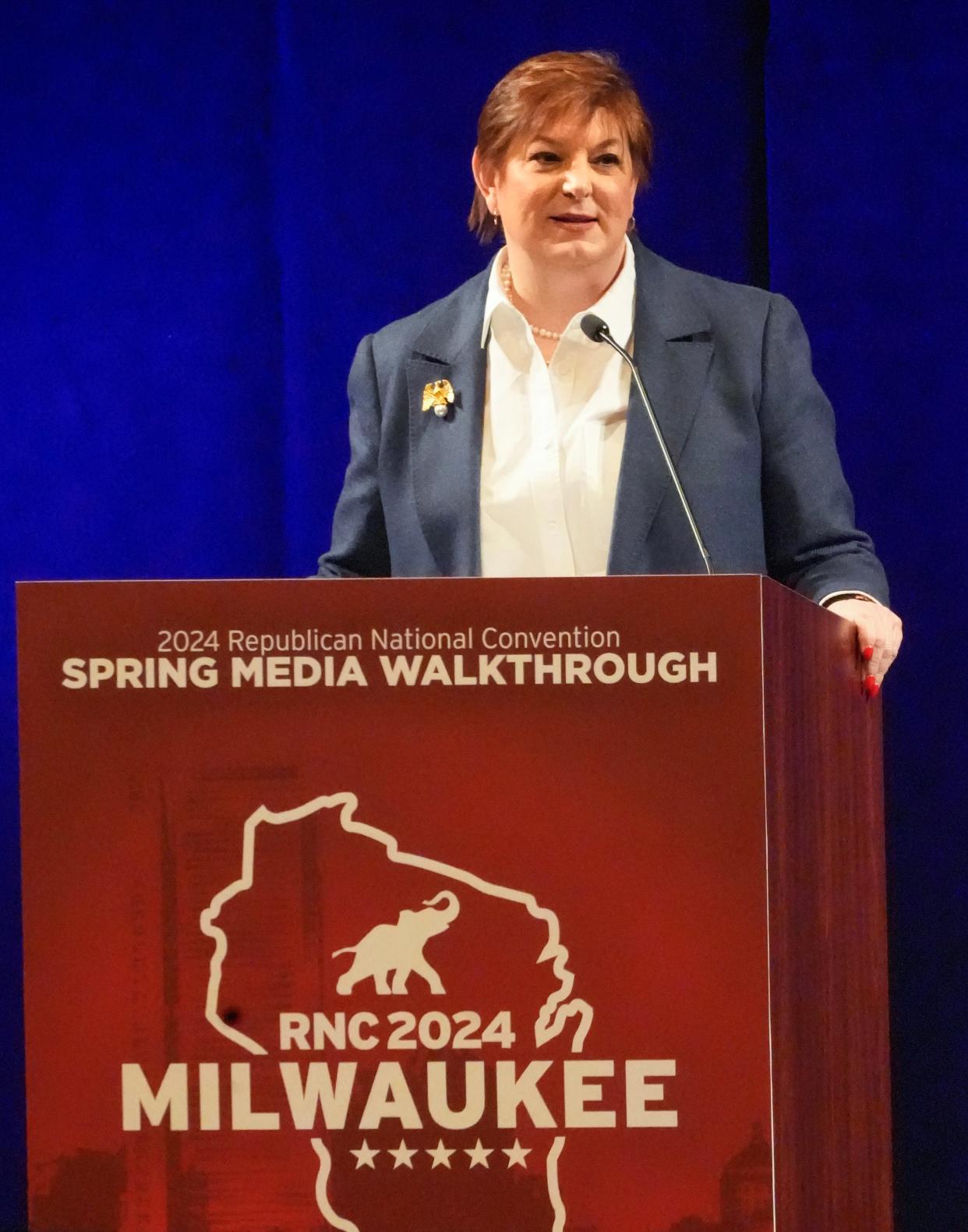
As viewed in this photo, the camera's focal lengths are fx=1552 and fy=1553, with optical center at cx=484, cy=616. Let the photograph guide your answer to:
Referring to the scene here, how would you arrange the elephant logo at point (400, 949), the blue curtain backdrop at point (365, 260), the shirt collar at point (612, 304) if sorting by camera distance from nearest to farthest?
1. the elephant logo at point (400, 949)
2. the shirt collar at point (612, 304)
3. the blue curtain backdrop at point (365, 260)

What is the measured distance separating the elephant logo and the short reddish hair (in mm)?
1172

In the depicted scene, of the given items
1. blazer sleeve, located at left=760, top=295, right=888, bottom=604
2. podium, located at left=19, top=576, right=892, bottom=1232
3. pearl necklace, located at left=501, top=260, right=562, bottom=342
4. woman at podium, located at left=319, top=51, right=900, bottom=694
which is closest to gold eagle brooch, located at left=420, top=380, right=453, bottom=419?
woman at podium, located at left=319, top=51, right=900, bottom=694

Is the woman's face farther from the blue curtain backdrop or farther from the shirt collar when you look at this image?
the blue curtain backdrop

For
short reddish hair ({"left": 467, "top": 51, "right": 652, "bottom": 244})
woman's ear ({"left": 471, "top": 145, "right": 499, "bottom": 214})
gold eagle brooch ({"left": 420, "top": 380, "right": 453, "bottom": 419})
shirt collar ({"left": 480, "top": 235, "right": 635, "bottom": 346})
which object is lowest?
gold eagle brooch ({"left": 420, "top": 380, "right": 453, "bottom": 419})

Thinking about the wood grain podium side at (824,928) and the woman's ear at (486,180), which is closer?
the wood grain podium side at (824,928)

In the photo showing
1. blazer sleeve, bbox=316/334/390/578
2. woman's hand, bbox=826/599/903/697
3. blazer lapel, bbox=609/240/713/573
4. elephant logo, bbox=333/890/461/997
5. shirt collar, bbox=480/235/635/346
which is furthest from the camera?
blazer sleeve, bbox=316/334/390/578

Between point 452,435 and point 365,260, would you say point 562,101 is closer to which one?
point 452,435

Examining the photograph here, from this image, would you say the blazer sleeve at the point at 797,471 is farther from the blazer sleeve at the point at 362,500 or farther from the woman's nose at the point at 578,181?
the blazer sleeve at the point at 362,500

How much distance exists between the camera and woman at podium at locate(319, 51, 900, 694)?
1.85 m

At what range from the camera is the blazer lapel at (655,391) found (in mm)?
1815

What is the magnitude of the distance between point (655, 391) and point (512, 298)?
10.2 inches

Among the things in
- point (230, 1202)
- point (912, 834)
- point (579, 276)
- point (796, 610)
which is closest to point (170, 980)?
point (230, 1202)

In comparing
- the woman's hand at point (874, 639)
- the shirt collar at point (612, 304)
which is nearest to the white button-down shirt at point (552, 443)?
the shirt collar at point (612, 304)

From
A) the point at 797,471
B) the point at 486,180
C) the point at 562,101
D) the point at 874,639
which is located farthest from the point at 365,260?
the point at 874,639
